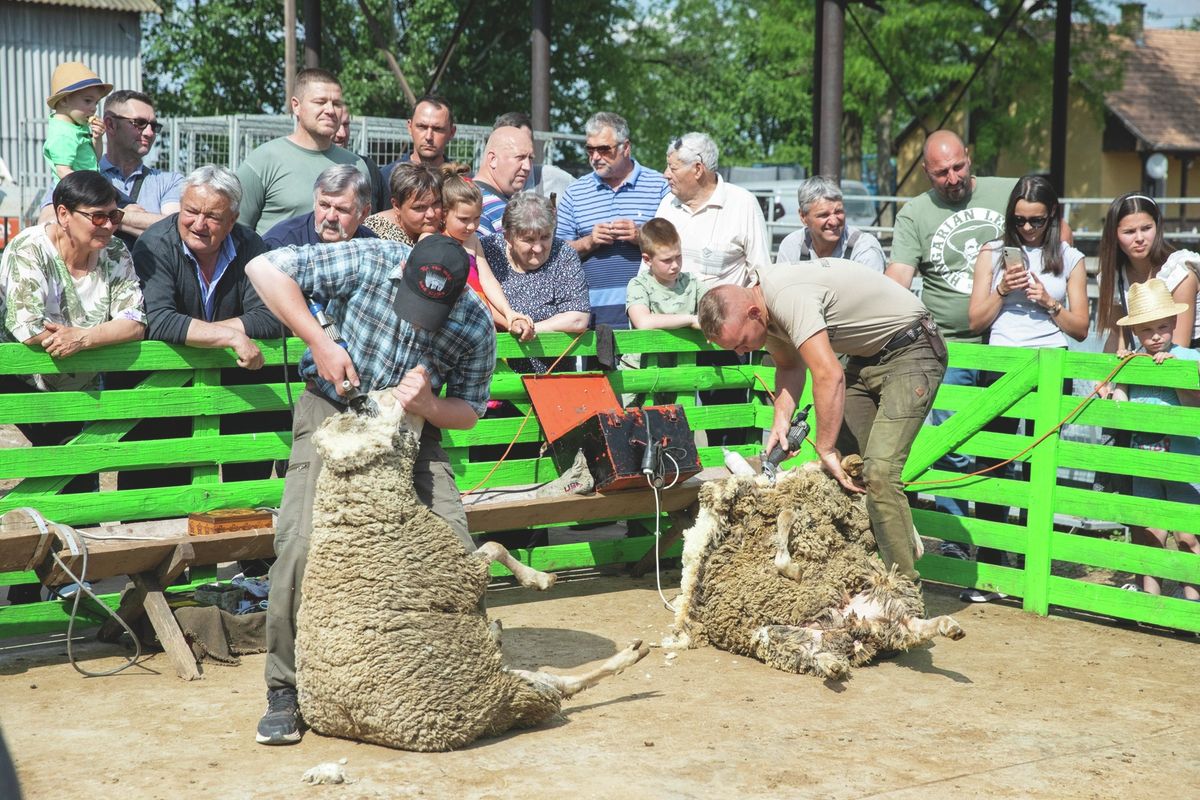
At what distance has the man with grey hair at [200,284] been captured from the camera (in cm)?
Result: 570

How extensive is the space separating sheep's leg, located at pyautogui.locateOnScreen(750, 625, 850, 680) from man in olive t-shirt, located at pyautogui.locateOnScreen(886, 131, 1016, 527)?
2.15 m

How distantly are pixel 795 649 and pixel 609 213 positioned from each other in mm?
3397

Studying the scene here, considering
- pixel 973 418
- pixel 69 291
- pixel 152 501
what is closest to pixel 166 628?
pixel 152 501

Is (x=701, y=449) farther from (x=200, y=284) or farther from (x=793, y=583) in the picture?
(x=200, y=284)

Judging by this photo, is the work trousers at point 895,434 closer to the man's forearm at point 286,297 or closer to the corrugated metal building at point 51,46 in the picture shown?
the man's forearm at point 286,297

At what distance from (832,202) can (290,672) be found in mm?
4310

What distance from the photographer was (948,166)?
7277 millimetres

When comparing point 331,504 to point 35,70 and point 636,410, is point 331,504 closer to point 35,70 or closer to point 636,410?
→ point 636,410

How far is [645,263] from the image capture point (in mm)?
7398

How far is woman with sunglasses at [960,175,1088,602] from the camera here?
685 centimetres

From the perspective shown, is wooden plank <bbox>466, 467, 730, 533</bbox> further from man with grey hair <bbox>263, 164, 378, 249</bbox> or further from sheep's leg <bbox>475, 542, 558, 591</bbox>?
man with grey hair <bbox>263, 164, 378, 249</bbox>

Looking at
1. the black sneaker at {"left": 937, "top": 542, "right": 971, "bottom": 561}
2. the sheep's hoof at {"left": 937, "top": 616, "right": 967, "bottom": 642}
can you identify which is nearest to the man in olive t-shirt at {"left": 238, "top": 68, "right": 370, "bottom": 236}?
the sheep's hoof at {"left": 937, "top": 616, "right": 967, "bottom": 642}

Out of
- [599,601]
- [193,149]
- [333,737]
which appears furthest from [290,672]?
[193,149]

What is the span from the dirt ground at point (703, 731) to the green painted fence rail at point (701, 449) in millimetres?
484
